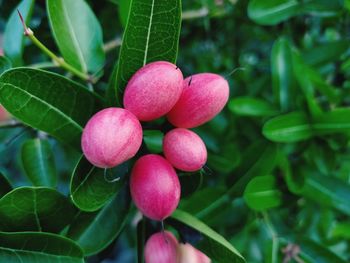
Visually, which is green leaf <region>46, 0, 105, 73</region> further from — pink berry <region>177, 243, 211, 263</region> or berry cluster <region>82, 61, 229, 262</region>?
pink berry <region>177, 243, 211, 263</region>

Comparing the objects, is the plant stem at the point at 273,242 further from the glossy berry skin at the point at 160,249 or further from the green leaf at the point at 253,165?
the glossy berry skin at the point at 160,249

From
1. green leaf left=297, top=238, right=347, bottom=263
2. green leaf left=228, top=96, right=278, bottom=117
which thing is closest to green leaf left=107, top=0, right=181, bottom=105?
green leaf left=228, top=96, right=278, bottom=117

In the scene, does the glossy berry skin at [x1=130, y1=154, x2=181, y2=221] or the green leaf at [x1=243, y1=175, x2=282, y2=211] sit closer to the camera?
the glossy berry skin at [x1=130, y1=154, x2=181, y2=221]

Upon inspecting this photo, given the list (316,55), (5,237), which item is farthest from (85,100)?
(316,55)

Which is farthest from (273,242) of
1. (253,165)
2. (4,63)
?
(4,63)

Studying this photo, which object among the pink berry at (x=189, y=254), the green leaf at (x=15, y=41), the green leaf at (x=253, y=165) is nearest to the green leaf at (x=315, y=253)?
the green leaf at (x=253, y=165)

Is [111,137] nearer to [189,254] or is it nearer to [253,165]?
[189,254]
